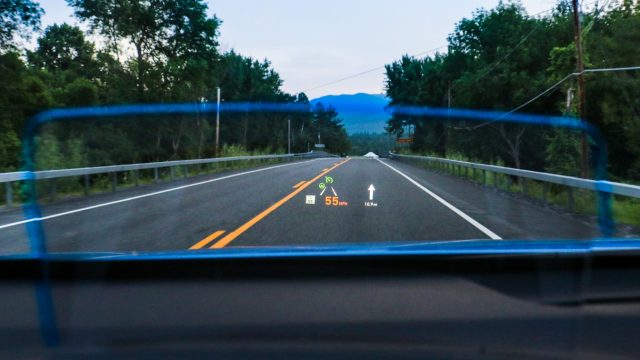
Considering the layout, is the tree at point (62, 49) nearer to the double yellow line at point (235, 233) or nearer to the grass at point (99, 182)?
the grass at point (99, 182)

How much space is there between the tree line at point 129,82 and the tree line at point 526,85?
45.7ft

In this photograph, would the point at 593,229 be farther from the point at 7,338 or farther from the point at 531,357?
the point at 7,338

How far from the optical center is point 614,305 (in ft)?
12.1

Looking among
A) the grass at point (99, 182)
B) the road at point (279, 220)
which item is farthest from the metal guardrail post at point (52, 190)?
the road at point (279, 220)

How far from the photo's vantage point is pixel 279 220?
37.0 ft

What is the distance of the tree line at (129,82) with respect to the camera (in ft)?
79.3

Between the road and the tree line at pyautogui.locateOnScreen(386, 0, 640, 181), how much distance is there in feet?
57.3

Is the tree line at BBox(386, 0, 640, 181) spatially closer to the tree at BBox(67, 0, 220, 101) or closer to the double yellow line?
the tree at BBox(67, 0, 220, 101)

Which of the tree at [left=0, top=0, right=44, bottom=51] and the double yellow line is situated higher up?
the tree at [left=0, top=0, right=44, bottom=51]

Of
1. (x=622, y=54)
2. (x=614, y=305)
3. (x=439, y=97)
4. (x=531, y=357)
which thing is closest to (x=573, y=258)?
(x=614, y=305)

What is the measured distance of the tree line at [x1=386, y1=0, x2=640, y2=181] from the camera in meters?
41.2

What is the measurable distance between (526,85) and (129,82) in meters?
33.3

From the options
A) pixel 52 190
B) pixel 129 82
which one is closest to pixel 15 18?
pixel 129 82

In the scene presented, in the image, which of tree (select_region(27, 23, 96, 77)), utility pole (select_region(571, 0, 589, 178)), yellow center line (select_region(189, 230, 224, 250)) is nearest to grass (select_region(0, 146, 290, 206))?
yellow center line (select_region(189, 230, 224, 250))
